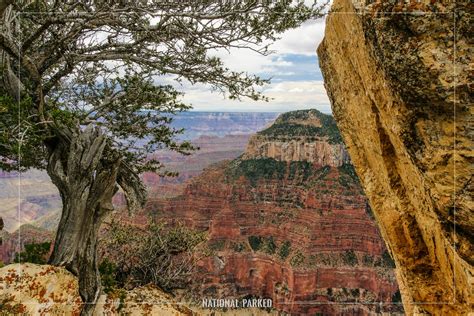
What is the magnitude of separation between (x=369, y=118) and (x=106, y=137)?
446 cm

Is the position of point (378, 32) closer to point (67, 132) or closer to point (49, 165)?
point (67, 132)

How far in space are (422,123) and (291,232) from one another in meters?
54.4

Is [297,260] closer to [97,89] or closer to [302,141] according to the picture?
[302,141]

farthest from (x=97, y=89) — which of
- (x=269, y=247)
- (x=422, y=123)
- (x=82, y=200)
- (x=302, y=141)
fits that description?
(x=269, y=247)

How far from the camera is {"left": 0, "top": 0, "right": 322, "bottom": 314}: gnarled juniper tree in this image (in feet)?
16.6

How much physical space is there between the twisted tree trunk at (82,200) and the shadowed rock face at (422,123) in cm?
431

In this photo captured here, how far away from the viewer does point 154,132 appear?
23.8 feet

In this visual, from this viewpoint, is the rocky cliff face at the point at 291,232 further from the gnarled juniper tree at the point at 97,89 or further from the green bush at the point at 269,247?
the gnarled juniper tree at the point at 97,89

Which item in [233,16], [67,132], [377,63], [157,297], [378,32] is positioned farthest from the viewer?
[157,297]

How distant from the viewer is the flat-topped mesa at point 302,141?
51812mm

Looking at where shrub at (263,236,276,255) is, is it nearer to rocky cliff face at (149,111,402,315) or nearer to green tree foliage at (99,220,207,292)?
rocky cliff face at (149,111,402,315)

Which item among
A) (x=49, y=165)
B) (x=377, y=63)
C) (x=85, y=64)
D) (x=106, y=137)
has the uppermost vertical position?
(x=85, y=64)

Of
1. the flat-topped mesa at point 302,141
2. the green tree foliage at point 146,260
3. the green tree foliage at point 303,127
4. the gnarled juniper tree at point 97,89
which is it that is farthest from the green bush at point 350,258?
the gnarled juniper tree at point 97,89

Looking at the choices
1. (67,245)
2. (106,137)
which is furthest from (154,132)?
(67,245)
